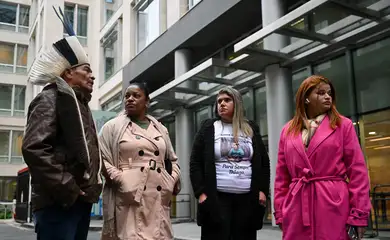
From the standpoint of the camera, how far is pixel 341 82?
1098 cm

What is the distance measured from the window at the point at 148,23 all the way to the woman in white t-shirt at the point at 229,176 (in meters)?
15.0

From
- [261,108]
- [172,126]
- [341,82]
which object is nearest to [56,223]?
[341,82]

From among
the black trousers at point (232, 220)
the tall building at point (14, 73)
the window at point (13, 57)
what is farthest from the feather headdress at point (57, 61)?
the window at point (13, 57)

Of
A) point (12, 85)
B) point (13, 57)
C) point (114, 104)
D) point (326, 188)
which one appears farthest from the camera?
point (13, 57)

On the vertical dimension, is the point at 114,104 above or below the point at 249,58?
above

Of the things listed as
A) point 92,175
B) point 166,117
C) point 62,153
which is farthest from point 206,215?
point 166,117

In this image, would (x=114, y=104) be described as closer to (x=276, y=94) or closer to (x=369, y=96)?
(x=276, y=94)

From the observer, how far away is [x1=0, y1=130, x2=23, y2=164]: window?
3719cm

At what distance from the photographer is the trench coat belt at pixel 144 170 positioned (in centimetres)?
371

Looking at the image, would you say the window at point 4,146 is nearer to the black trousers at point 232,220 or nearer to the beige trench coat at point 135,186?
the beige trench coat at point 135,186

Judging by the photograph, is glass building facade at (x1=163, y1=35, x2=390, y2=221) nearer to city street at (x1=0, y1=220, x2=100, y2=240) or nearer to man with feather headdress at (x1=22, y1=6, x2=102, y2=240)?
city street at (x1=0, y1=220, x2=100, y2=240)

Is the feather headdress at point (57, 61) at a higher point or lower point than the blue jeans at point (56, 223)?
higher

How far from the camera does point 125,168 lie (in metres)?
3.83

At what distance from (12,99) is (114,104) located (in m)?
17.6
